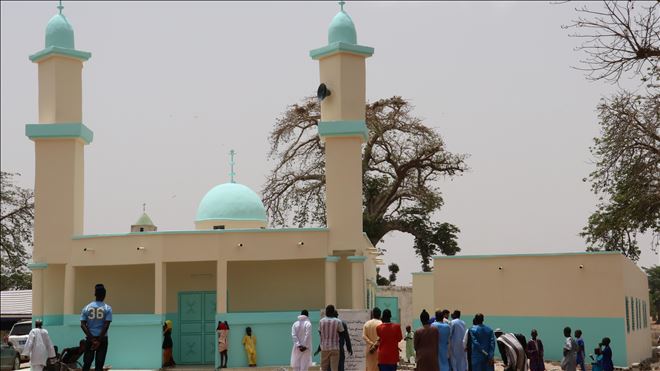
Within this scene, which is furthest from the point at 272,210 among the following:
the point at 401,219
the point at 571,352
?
the point at 571,352

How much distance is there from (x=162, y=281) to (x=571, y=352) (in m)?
10.9

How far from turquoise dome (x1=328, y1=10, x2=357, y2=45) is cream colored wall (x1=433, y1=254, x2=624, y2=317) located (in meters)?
7.37

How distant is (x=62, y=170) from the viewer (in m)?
26.8

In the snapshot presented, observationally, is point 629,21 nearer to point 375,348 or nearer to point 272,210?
point 375,348

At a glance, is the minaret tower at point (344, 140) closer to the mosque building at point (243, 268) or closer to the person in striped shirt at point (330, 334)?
the mosque building at point (243, 268)

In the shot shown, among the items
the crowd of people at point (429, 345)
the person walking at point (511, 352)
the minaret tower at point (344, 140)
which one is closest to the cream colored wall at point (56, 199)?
the minaret tower at point (344, 140)

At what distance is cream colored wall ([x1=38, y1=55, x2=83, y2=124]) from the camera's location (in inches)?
1059

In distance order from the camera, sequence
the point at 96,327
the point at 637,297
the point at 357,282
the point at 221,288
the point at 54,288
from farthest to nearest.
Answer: the point at 637,297 → the point at 54,288 → the point at 357,282 → the point at 221,288 → the point at 96,327

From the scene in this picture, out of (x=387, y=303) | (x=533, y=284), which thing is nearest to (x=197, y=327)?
(x=387, y=303)

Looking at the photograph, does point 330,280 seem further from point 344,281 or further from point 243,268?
point 243,268

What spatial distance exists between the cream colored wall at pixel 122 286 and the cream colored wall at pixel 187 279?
2.21ft

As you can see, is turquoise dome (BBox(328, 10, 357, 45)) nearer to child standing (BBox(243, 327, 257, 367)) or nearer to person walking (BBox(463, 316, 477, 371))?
child standing (BBox(243, 327, 257, 367))

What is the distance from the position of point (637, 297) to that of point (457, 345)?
17.5 m

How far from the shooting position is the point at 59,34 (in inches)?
1080
